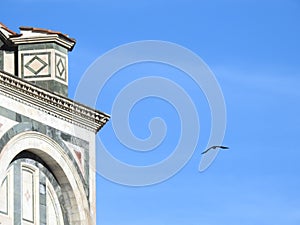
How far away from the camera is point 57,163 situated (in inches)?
2242

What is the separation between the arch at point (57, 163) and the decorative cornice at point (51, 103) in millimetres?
874

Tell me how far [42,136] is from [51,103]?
1014 millimetres

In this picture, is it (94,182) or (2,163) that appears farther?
(94,182)

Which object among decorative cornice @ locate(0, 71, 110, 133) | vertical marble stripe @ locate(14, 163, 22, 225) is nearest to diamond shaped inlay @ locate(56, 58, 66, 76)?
decorative cornice @ locate(0, 71, 110, 133)

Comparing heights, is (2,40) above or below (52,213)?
above

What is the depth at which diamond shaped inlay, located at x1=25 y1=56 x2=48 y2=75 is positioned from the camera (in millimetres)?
57625

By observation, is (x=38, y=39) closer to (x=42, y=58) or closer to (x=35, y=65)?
(x=42, y=58)

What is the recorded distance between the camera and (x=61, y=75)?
58.0m

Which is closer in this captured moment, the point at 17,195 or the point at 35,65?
the point at 17,195

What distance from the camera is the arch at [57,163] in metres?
55.2

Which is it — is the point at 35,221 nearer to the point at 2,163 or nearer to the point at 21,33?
the point at 2,163

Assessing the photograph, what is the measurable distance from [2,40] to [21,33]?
2.05 feet

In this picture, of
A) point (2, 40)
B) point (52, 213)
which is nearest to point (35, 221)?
point (52, 213)

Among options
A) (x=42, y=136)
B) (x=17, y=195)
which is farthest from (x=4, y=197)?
(x=42, y=136)
